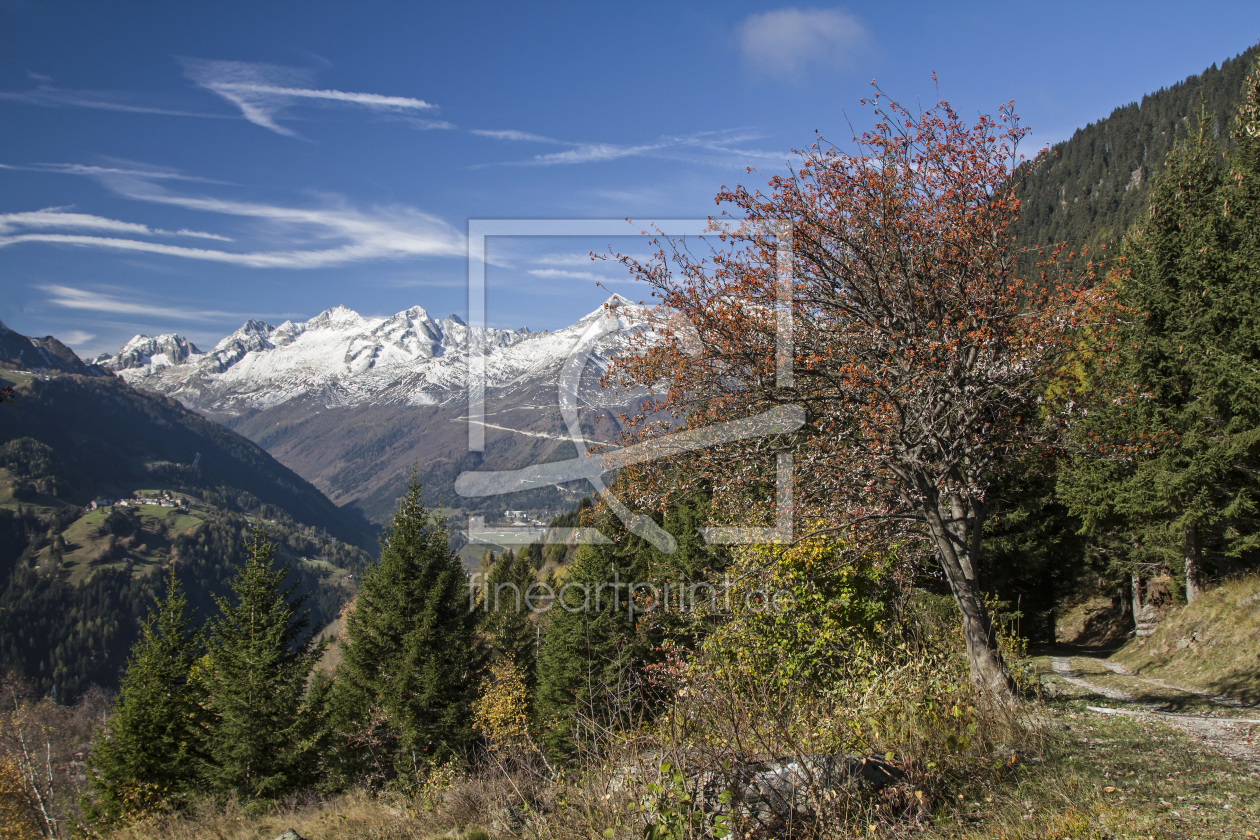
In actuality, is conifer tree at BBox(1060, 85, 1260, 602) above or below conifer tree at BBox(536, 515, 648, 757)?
above

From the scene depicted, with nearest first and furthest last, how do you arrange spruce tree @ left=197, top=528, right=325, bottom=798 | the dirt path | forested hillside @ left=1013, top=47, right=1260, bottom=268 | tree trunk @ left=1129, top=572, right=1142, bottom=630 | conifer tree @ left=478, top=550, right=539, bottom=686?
the dirt path < tree trunk @ left=1129, top=572, right=1142, bottom=630 < spruce tree @ left=197, top=528, right=325, bottom=798 < conifer tree @ left=478, top=550, right=539, bottom=686 < forested hillside @ left=1013, top=47, right=1260, bottom=268

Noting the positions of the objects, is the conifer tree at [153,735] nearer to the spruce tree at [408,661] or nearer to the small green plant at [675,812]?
the spruce tree at [408,661]

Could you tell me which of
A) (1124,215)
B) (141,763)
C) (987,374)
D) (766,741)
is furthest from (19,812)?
(1124,215)

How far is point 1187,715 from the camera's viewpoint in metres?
11.7

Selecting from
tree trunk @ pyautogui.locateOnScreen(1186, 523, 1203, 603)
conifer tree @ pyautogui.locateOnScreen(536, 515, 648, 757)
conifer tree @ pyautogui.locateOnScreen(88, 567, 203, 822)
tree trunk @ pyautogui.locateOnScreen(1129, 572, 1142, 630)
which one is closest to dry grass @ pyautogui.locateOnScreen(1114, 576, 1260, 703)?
tree trunk @ pyautogui.locateOnScreen(1186, 523, 1203, 603)

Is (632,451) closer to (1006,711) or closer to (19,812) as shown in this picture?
(1006,711)

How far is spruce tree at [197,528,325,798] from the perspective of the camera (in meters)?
26.9

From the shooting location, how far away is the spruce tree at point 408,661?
29875 millimetres

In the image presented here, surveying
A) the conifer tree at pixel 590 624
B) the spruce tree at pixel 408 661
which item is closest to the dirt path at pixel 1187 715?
the conifer tree at pixel 590 624

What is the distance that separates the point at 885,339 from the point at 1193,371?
16818 millimetres

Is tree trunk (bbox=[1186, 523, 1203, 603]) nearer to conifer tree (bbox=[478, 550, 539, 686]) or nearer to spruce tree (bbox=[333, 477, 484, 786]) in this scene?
spruce tree (bbox=[333, 477, 484, 786])

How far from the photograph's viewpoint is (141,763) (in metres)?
27.8

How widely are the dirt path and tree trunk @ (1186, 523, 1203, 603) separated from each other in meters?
3.74

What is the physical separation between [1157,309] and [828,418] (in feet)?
62.3
